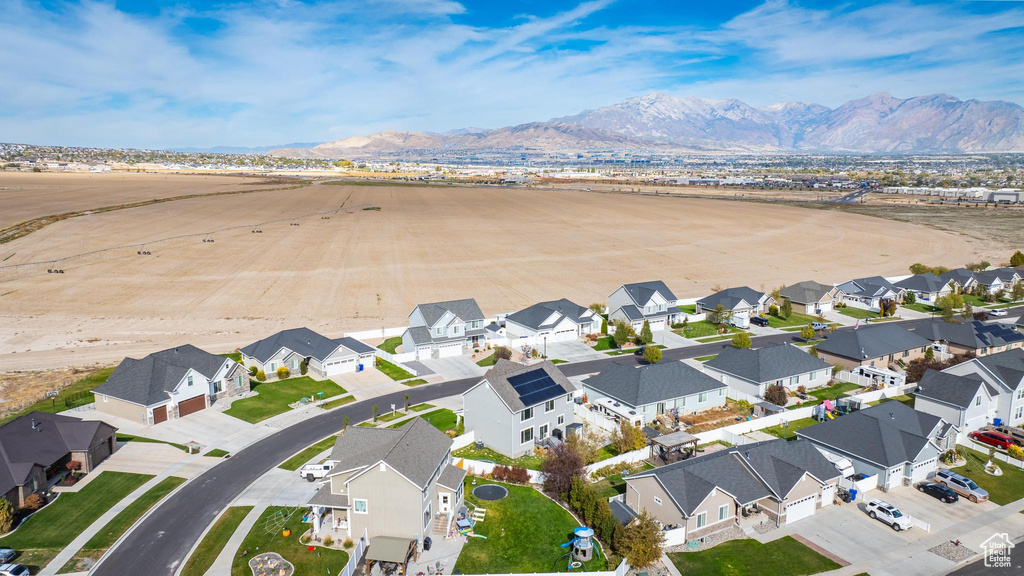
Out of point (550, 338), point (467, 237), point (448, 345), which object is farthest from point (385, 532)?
point (467, 237)

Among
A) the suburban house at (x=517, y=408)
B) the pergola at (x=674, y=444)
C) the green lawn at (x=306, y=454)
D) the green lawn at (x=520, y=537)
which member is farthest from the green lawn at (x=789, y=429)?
the green lawn at (x=306, y=454)

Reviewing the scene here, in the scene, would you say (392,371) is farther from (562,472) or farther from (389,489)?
(389,489)

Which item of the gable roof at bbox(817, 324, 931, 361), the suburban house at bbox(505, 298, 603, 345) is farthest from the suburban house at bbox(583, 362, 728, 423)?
the suburban house at bbox(505, 298, 603, 345)

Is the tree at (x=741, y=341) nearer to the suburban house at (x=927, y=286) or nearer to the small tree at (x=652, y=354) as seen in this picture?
the small tree at (x=652, y=354)

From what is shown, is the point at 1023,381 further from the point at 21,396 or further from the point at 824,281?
the point at 21,396

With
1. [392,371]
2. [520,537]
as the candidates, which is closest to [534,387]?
[520,537]
